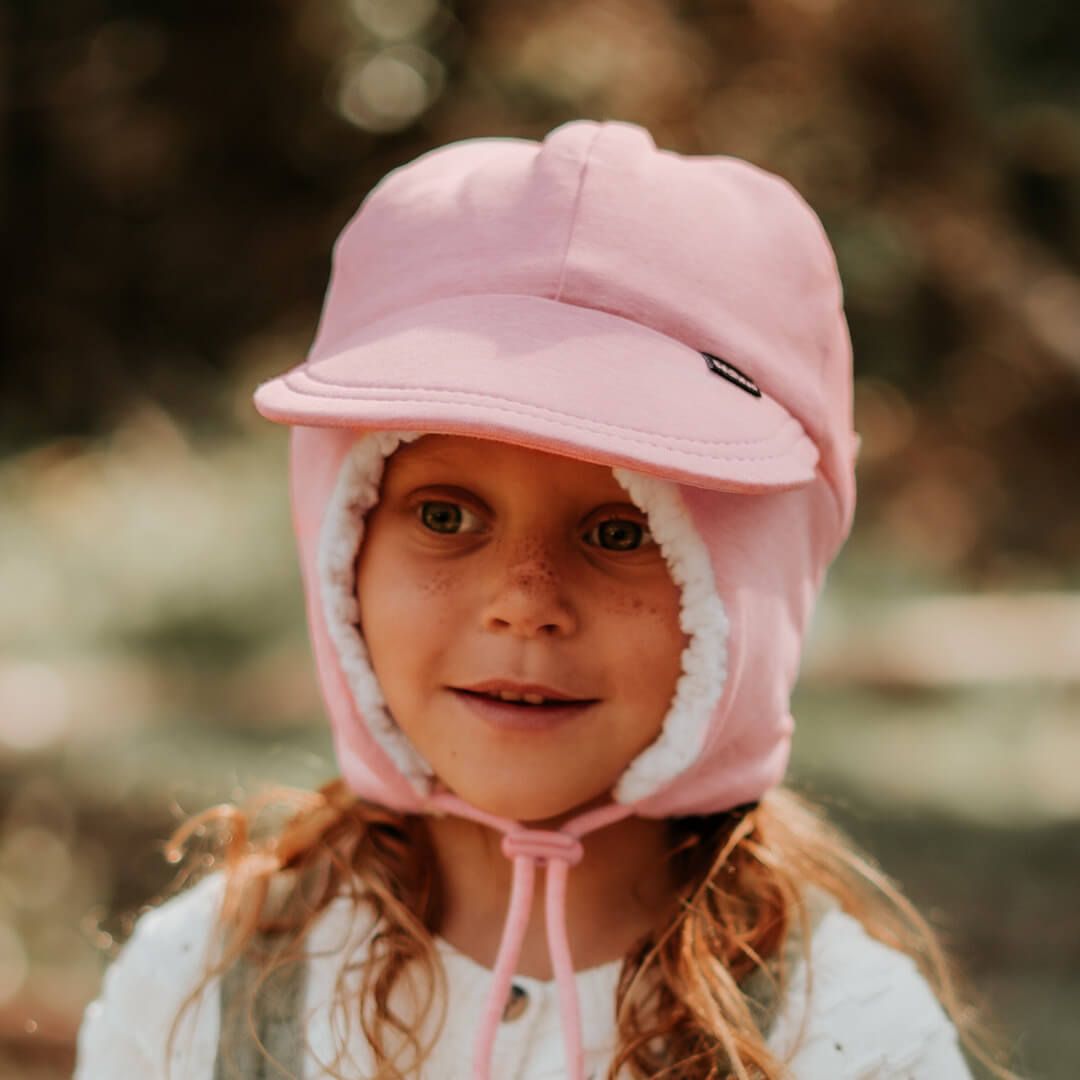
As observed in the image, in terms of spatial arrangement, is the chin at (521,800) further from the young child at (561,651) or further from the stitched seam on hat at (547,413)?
the stitched seam on hat at (547,413)

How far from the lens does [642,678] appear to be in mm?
1381

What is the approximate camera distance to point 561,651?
4.44ft

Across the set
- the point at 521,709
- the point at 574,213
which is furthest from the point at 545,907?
the point at 574,213

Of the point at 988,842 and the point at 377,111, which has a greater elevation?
the point at 377,111

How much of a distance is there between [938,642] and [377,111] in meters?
3.29

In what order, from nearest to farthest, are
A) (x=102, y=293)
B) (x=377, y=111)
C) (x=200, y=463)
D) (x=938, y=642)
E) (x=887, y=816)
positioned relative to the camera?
1. (x=887, y=816)
2. (x=938, y=642)
3. (x=200, y=463)
4. (x=377, y=111)
5. (x=102, y=293)

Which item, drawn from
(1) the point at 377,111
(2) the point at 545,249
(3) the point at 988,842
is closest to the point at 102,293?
(1) the point at 377,111

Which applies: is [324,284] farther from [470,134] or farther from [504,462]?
[504,462]

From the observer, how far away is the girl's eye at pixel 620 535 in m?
1.39

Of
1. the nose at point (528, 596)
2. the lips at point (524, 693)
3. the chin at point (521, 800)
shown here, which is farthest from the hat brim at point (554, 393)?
the chin at point (521, 800)

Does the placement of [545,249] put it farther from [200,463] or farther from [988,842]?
[200,463]

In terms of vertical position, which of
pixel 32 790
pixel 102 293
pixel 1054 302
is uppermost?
pixel 1054 302

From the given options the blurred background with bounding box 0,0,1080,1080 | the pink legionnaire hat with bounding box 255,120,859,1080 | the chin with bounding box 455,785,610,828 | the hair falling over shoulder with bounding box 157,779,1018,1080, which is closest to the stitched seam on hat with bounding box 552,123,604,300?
the pink legionnaire hat with bounding box 255,120,859,1080

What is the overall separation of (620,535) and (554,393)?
0.19 metres
